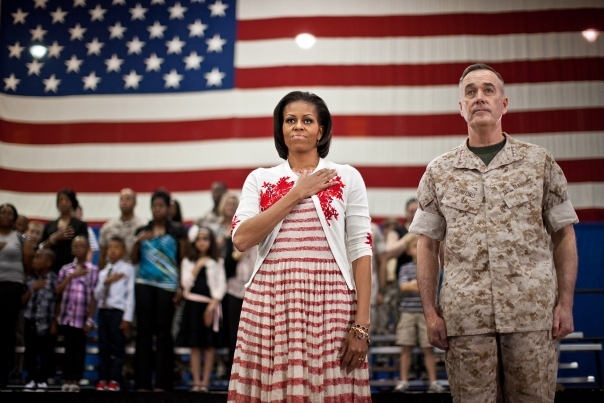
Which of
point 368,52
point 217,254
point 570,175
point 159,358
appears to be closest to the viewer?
point 159,358

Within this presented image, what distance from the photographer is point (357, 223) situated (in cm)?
241

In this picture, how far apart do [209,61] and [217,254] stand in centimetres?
393

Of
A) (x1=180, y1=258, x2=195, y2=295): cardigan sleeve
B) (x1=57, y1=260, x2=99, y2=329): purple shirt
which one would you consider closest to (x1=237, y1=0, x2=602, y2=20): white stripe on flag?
(x1=180, y1=258, x2=195, y2=295): cardigan sleeve

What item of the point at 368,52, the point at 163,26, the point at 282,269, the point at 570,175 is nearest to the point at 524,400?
the point at 282,269

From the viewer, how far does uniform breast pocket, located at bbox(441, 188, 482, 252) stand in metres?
2.36

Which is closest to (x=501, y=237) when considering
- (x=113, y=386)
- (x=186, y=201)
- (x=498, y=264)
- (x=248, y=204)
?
(x=498, y=264)

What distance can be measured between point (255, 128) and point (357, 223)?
6.30m

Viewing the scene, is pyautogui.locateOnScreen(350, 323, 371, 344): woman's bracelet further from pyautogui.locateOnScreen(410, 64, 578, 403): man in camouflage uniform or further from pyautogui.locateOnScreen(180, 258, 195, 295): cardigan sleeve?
pyautogui.locateOnScreen(180, 258, 195, 295): cardigan sleeve

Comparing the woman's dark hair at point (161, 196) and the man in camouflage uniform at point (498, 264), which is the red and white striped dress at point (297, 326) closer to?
the man in camouflage uniform at point (498, 264)

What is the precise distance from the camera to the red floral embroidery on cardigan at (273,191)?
2.42m

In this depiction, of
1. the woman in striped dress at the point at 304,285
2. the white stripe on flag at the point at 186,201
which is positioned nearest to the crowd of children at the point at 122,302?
the white stripe on flag at the point at 186,201

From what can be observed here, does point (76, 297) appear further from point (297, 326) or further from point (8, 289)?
point (297, 326)

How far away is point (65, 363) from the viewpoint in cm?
560

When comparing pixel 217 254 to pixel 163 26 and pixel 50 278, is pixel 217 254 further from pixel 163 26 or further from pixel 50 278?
pixel 163 26
